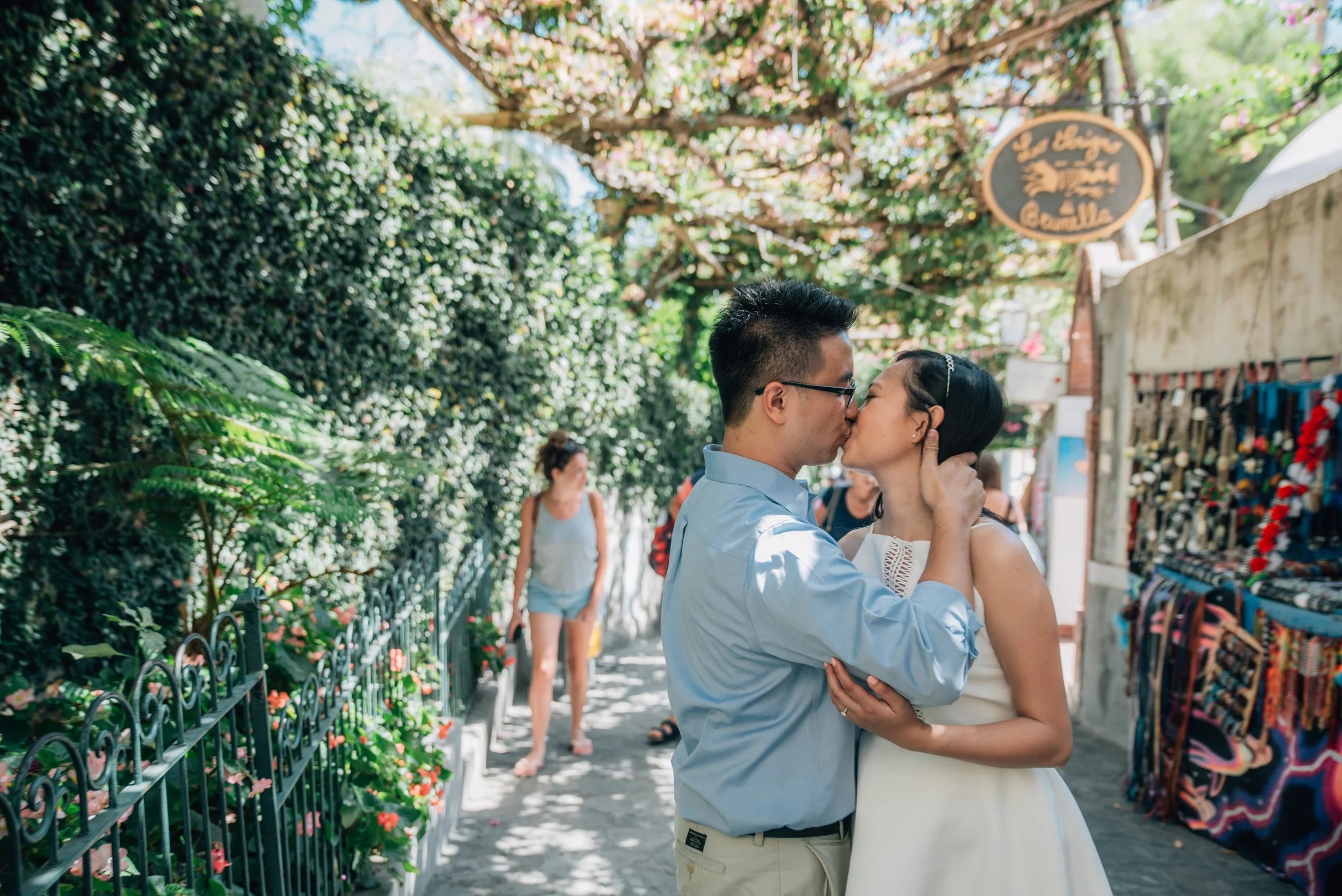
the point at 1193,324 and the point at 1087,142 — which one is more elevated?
the point at 1087,142

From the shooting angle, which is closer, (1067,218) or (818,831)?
(818,831)

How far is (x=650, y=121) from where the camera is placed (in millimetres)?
9648

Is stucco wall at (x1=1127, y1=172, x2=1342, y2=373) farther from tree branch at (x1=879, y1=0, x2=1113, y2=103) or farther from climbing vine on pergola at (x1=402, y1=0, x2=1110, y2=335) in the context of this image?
tree branch at (x1=879, y1=0, x2=1113, y2=103)

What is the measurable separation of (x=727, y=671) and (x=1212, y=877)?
3799mm

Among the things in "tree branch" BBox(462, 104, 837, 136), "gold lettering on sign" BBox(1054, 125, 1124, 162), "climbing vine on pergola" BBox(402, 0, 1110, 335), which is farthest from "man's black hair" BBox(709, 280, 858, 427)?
"tree branch" BBox(462, 104, 837, 136)

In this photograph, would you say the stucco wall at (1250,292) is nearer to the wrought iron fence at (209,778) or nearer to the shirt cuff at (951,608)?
the shirt cuff at (951,608)

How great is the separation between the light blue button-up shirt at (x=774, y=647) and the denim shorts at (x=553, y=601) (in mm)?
3914

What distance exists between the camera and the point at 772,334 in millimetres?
2154

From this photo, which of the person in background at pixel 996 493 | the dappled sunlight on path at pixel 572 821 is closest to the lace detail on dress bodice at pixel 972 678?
the person in background at pixel 996 493

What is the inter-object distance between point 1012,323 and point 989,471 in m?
8.12

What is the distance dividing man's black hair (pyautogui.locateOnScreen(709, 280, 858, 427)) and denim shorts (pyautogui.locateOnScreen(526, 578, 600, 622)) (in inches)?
161

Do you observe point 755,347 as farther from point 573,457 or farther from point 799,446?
point 573,457

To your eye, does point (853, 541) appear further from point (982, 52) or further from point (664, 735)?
point (982, 52)

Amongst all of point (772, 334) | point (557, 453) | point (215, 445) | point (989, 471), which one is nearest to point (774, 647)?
point (772, 334)
